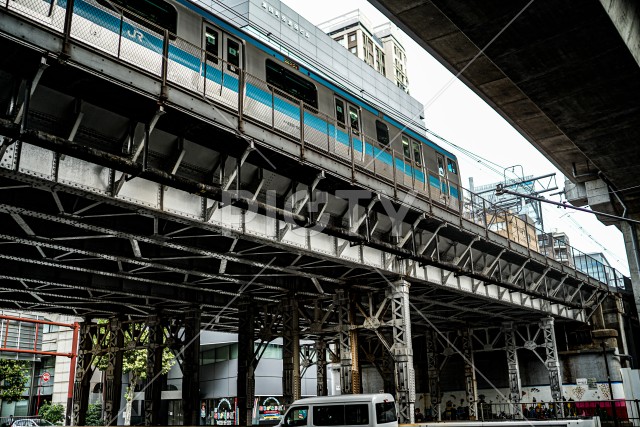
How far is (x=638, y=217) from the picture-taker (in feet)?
67.4

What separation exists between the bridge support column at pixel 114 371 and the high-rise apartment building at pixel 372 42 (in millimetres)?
71336

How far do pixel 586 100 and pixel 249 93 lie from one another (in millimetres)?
9335

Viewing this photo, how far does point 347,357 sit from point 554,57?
1501 cm

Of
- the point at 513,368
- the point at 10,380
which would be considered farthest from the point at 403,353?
the point at 10,380

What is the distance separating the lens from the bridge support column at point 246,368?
22.1 metres

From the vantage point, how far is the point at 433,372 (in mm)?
37625

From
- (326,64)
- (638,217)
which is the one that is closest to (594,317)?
(638,217)

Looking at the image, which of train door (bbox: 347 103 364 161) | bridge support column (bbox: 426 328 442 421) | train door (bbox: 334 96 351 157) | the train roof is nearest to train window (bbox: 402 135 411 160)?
train door (bbox: 347 103 364 161)

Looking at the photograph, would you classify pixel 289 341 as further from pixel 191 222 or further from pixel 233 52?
pixel 233 52

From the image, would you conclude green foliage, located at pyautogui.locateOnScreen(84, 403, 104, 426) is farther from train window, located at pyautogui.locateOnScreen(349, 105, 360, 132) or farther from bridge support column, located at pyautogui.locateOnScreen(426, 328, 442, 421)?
train window, located at pyautogui.locateOnScreen(349, 105, 360, 132)

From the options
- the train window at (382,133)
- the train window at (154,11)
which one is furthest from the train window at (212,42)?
the train window at (382,133)

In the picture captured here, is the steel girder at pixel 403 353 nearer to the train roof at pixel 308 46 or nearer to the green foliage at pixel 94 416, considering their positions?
the train roof at pixel 308 46

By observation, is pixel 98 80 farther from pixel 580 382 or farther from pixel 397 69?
pixel 397 69

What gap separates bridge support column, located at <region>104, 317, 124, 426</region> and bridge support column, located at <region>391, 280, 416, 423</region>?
16.1 metres
